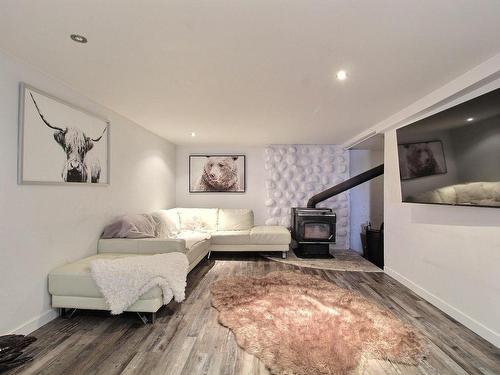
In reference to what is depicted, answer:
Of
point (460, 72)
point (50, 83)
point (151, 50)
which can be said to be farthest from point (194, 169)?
point (460, 72)

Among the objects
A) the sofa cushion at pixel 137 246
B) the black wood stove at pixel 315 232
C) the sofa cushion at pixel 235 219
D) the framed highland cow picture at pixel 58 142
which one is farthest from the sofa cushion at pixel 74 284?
the black wood stove at pixel 315 232

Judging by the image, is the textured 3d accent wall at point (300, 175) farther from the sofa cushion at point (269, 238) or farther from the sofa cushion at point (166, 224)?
the sofa cushion at point (166, 224)

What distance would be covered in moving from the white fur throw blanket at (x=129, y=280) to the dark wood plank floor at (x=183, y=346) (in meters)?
0.26

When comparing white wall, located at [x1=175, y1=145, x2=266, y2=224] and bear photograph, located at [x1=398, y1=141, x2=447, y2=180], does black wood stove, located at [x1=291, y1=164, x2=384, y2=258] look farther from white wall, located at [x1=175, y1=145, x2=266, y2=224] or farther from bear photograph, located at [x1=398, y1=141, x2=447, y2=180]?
bear photograph, located at [x1=398, y1=141, x2=447, y2=180]

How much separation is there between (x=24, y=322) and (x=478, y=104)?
12.8 ft

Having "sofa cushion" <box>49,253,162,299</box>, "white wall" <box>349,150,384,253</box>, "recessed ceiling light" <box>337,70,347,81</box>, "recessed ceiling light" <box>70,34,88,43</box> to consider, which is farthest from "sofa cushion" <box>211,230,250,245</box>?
"recessed ceiling light" <box>70,34,88,43</box>

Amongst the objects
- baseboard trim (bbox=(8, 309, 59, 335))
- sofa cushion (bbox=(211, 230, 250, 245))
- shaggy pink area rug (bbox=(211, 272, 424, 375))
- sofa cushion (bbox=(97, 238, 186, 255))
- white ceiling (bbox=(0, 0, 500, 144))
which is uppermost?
white ceiling (bbox=(0, 0, 500, 144))

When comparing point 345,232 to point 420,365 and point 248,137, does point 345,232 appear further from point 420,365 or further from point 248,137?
point 420,365

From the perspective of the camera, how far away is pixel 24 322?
209cm

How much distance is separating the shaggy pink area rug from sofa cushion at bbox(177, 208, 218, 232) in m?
1.83

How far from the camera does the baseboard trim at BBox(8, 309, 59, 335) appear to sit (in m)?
2.04

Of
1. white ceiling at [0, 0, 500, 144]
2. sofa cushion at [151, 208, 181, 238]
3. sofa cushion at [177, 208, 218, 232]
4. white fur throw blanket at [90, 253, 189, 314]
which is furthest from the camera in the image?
sofa cushion at [177, 208, 218, 232]

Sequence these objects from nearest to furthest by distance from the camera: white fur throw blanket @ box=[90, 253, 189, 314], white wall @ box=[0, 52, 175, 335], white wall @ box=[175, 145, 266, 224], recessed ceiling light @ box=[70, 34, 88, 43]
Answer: recessed ceiling light @ box=[70, 34, 88, 43] < white wall @ box=[0, 52, 175, 335] < white fur throw blanket @ box=[90, 253, 189, 314] < white wall @ box=[175, 145, 266, 224]

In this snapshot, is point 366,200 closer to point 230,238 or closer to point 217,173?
point 230,238
